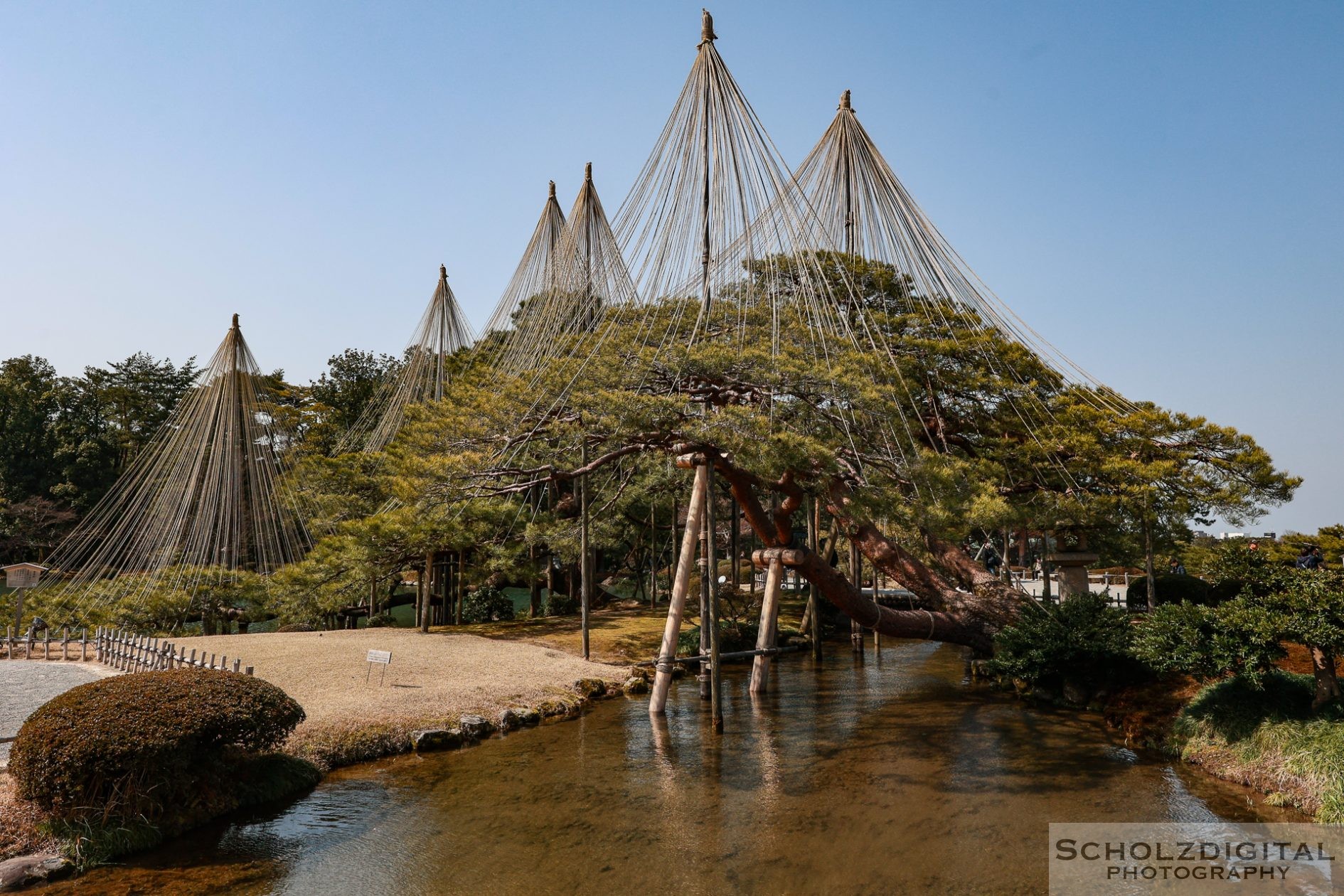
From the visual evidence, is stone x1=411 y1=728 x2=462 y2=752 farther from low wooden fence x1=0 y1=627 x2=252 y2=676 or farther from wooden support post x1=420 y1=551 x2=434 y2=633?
wooden support post x1=420 y1=551 x2=434 y2=633

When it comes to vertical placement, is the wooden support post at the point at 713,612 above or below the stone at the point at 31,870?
above

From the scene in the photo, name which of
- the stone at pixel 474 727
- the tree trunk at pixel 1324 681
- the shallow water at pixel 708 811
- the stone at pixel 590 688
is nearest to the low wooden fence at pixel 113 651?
the stone at pixel 474 727

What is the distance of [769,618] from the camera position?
15766mm

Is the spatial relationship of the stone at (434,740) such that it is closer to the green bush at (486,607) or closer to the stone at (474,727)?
the stone at (474,727)

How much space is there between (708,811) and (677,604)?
4499 mm

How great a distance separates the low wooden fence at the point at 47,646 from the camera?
A: 1755 cm

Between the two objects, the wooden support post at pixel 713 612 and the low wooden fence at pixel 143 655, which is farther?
the low wooden fence at pixel 143 655

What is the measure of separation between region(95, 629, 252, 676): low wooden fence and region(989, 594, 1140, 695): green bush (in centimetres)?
1345

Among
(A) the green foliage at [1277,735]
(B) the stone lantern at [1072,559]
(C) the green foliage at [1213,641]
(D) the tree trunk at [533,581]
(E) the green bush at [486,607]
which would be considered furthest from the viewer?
(E) the green bush at [486,607]

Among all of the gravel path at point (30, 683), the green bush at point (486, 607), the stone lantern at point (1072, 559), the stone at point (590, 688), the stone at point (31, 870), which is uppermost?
the stone lantern at point (1072, 559)

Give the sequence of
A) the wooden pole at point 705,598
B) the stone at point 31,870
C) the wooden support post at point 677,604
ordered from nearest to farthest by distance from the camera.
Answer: the stone at point 31,870, the wooden support post at point 677,604, the wooden pole at point 705,598

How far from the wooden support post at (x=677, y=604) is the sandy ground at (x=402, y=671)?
7.77ft

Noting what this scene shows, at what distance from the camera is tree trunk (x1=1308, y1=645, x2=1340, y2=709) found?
388 inches

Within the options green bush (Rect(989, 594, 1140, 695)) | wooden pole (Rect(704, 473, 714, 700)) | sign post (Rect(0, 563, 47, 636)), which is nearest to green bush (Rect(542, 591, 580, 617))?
wooden pole (Rect(704, 473, 714, 700))
